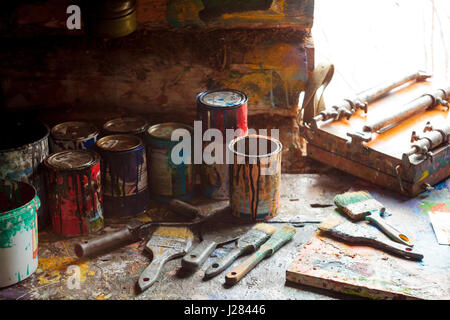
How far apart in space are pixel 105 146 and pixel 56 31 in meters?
1.00

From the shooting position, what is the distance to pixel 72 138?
9.18 ft

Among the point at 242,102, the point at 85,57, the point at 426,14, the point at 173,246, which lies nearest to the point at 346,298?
the point at 173,246

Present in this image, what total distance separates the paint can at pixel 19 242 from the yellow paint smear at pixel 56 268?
55 millimetres

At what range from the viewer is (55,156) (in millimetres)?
2688

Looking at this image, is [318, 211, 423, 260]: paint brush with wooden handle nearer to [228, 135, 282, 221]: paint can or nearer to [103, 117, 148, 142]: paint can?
[228, 135, 282, 221]: paint can

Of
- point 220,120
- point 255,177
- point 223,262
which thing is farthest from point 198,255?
point 220,120

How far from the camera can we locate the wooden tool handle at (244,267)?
2.34 meters

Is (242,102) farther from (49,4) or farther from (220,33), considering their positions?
(49,4)

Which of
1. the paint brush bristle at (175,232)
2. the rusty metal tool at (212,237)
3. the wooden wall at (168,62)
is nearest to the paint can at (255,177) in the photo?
the rusty metal tool at (212,237)

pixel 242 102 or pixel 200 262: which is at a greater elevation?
pixel 242 102

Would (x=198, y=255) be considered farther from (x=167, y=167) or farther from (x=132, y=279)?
(x=167, y=167)

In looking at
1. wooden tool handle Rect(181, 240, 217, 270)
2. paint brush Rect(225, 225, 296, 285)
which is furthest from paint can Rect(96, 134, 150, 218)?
paint brush Rect(225, 225, 296, 285)

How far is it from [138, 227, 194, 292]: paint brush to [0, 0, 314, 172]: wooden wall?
0.95m

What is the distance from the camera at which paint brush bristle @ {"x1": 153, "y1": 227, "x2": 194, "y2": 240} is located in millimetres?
2665
